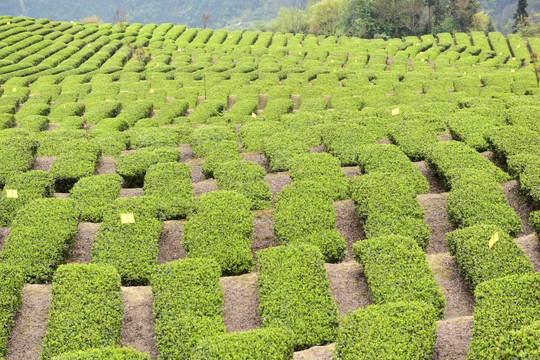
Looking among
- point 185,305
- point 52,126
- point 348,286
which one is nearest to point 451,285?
point 348,286

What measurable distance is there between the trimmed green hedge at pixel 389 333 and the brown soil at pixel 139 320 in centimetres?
241

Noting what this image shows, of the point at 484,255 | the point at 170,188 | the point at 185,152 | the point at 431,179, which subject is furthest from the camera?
the point at 185,152

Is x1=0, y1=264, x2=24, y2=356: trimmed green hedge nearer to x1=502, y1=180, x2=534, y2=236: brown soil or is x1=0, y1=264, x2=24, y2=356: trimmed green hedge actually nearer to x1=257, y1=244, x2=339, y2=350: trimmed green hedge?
x1=257, y1=244, x2=339, y2=350: trimmed green hedge

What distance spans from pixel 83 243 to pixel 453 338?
575 centimetres

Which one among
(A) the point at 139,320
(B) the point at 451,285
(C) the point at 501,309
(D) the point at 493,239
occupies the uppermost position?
(D) the point at 493,239

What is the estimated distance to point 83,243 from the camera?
7.50 meters

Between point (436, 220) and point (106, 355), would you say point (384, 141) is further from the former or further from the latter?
point (106, 355)

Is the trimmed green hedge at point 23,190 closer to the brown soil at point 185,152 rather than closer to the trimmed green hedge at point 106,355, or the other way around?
the brown soil at point 185,152

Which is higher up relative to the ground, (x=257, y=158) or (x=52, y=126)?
(x=257, y=158)

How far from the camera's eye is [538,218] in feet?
23.0

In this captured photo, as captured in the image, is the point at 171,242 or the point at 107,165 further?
the point at 107,165

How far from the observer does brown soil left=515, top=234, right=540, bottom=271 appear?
6.66 metres

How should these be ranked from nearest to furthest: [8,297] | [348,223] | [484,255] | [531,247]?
[8,297] < [484,255] < [531,247] < [348,223]

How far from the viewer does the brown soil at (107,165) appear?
9992 millimetres
